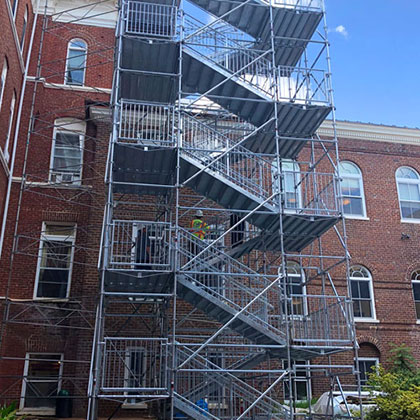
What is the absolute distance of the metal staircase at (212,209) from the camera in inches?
512

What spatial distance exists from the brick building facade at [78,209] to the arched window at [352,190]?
0.05 metres

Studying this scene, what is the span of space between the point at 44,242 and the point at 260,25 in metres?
10.1

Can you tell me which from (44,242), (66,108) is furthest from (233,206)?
(66,108)

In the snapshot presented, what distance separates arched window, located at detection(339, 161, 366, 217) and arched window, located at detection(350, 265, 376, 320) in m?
2.29

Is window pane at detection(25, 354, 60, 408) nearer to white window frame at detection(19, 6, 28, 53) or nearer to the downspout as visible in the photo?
the downspout

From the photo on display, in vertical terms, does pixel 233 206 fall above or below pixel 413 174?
below

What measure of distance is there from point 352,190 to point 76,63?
40.2 ft

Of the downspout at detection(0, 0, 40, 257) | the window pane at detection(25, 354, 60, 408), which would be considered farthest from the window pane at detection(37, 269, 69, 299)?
the window pane at detection(25, 354, 60, 408)

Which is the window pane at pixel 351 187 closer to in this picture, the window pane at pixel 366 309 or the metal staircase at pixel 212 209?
the window pane at pixel 366 309

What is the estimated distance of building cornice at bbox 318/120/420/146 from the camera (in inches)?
861

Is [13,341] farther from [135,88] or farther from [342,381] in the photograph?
[342,381]

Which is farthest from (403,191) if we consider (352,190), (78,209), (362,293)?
(78,209)

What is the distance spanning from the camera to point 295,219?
14289 mm

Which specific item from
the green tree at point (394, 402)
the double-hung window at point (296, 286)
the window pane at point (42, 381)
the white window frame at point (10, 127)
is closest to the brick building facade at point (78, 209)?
the window pane at point (42, 381)
